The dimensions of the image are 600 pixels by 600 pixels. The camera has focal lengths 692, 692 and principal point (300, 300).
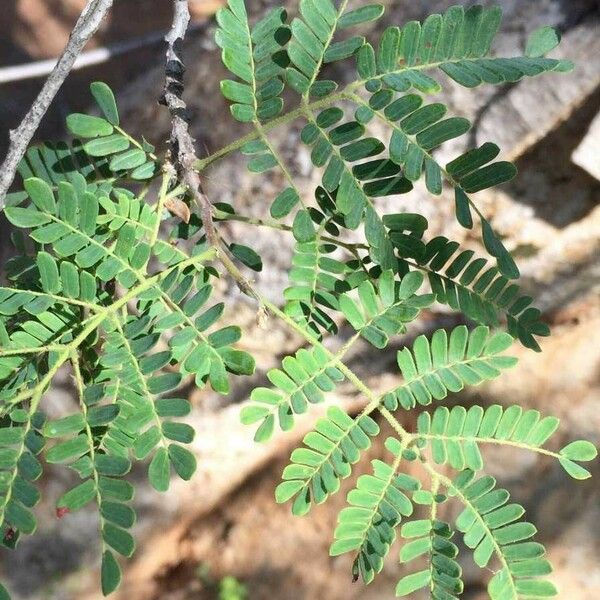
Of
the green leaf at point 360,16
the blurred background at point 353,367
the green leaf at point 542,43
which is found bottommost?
the blurred background at point 353,367

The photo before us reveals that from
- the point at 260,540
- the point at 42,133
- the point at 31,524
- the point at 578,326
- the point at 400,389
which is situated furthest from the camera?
the point at 42,133

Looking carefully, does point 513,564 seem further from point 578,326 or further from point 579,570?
point 578,326

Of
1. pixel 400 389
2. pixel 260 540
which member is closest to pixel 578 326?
pixel 260 540

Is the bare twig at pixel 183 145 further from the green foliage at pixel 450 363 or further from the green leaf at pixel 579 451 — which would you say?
the green leaf at pixel 579 451

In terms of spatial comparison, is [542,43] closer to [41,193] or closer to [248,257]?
[248,257]

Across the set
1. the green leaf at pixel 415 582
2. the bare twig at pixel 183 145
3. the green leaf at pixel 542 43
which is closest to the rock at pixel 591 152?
the green leaf at pixel 542 43
